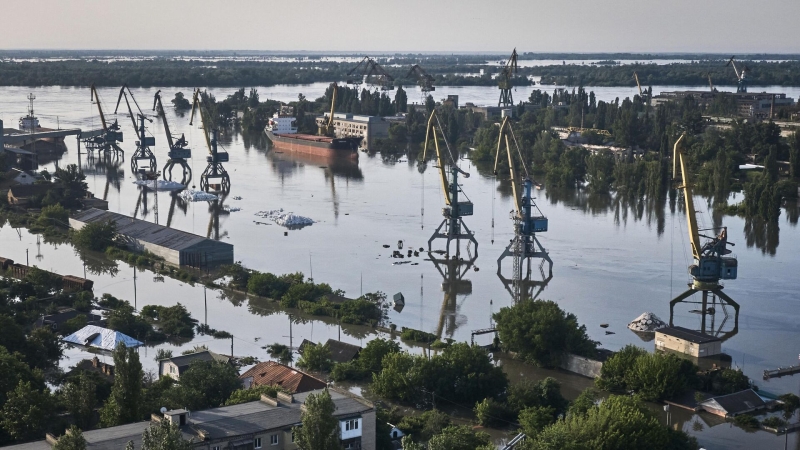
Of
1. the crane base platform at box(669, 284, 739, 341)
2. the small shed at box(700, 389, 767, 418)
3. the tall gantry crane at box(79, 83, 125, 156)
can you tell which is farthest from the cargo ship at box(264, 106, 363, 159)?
the small shed at box(700, 389, 767, 418)

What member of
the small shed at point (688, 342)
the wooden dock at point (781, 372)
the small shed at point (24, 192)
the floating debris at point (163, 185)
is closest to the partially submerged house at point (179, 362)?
the small shed at point (688, 342)

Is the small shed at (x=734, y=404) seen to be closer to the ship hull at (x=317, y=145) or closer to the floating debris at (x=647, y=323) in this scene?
the floating debris at (x=647, y=323)

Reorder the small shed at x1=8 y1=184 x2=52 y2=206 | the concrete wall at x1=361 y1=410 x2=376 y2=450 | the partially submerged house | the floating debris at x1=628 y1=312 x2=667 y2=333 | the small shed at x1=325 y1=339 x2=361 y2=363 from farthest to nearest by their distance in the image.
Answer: the small shed at x1=8 y1=184 x2=52 y2=206 < the floating debris at x1=628 y1=312 x2=667 y2=333 < the small shed at x1=325 y1=339 x2=361 y2=363 < the partially submerged house < the concrete wall at x1=361 y1=410 x2=376 y2=450

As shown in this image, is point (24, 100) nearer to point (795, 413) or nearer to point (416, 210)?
point (416, 210)

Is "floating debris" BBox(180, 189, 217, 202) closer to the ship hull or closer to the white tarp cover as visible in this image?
the ship hull

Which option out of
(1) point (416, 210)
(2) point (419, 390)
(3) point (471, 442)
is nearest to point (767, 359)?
(2) point (419, 390)

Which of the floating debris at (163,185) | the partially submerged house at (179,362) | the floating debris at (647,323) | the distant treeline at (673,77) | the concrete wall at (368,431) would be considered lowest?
the floating debris at (163,185)
